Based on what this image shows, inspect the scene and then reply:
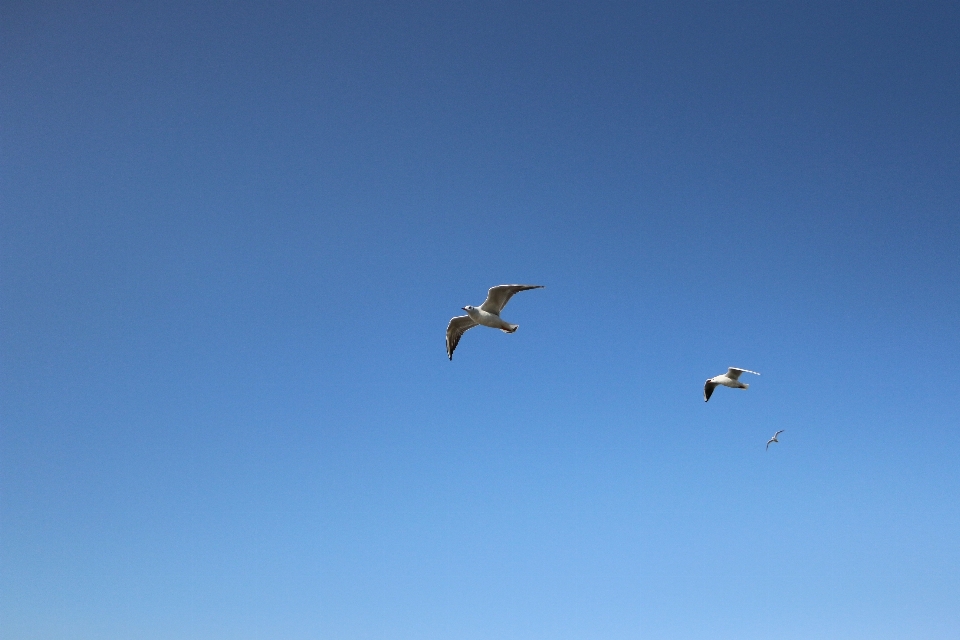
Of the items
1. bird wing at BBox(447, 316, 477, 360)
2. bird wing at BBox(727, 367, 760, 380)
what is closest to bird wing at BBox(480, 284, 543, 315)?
bird wing at BBox(447, 316, 477, 360)

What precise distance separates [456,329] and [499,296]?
3.55m

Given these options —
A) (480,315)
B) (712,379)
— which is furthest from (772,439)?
(480,315)

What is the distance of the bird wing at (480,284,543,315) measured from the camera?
31.3m

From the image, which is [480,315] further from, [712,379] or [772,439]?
[772,439]

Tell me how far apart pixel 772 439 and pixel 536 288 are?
93.9 feet

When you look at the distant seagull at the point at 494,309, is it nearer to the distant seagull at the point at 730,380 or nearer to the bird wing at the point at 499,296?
the bird wing at the point at 499,296

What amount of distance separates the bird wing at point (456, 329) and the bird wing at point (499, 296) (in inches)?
66.1

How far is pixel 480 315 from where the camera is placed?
107 feet

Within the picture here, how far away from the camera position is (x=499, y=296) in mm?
32031

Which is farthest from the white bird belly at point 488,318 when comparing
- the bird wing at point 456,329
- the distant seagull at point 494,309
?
the bird wing at point 456,329

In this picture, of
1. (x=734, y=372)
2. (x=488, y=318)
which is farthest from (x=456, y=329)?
(x=734, y=372)

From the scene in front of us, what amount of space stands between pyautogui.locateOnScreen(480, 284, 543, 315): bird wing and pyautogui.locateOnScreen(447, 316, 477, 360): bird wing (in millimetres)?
1680

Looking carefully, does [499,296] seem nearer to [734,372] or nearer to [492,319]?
[492,319]

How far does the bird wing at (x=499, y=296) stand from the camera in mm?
31312
